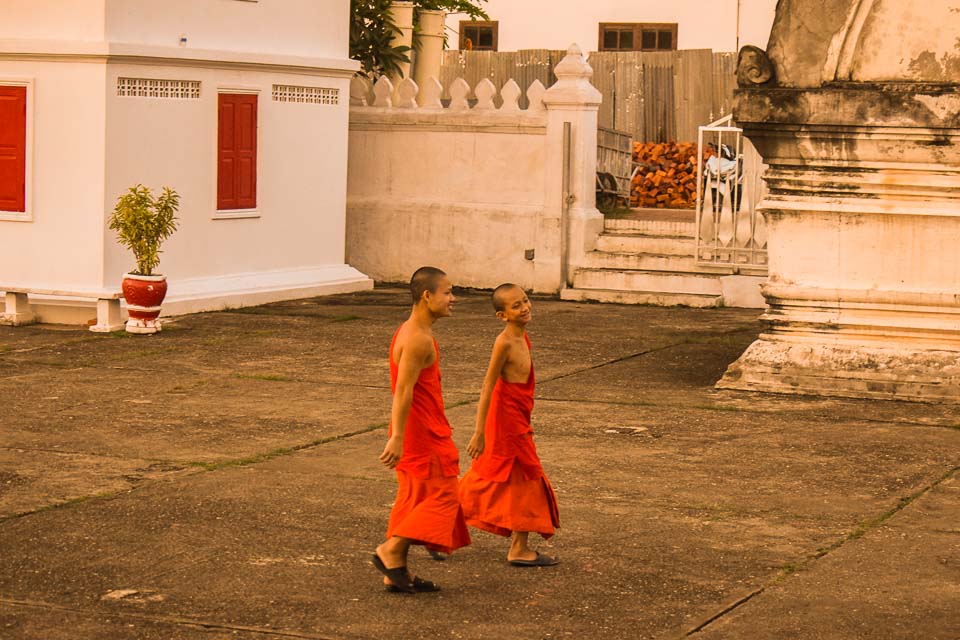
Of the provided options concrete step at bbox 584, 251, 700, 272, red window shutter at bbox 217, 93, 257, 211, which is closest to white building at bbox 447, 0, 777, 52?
concrete step at bbox 584, 251, 700, 272

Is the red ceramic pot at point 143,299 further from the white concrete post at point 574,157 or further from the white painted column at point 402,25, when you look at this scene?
the white painted column at point 402,25

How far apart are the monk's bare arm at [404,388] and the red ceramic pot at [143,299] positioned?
7.42 meters

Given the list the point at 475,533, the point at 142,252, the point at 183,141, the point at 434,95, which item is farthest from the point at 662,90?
the point at 475,533

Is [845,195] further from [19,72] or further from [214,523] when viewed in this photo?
[19,72]

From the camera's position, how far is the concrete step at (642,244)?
1759 centimetres

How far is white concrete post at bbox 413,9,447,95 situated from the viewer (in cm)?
2256

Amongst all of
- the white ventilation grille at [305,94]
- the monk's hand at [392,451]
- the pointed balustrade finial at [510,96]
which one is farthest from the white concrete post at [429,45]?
the monk's hand at [392,451]

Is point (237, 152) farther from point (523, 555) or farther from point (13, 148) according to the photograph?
point (523, 555)

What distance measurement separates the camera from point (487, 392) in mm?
6996

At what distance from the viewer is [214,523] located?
759 centimetres

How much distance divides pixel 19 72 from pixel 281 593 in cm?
925

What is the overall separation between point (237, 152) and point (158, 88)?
1272mm

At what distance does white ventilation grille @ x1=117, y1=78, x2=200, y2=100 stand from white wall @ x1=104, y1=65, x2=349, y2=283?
0.05m

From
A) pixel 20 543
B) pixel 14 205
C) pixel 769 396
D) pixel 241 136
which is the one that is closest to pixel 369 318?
pixel 241 136
